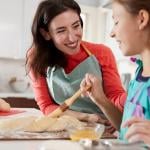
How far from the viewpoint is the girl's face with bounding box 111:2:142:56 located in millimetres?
934

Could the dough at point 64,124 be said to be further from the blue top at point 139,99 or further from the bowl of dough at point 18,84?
the bowl of dough at point 18,84

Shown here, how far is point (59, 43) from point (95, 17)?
2.18 meters

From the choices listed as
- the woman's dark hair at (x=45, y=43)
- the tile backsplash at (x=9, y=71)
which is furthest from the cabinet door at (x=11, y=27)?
the woman's dark hair at (x=45, y=43)

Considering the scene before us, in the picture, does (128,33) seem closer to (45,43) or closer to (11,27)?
(45,43)

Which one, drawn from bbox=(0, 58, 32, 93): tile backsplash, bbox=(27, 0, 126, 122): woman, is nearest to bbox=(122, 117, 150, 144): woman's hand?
bbox=(27, 0, 126, 122): woman

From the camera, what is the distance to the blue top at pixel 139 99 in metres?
0.91

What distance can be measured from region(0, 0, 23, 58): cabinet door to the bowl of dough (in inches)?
9.4

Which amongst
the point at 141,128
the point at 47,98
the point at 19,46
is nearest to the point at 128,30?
the point at 141,128

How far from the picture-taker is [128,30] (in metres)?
0.94

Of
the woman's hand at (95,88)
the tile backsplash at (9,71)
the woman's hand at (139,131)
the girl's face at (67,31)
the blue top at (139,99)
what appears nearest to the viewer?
the woman's hand at (139,131)

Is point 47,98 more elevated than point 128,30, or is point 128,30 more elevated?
point 128,30

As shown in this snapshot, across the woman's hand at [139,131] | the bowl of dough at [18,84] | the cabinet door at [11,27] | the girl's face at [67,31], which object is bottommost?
the bowl of dough at [18,84]

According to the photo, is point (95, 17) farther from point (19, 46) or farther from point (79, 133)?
point (79, 133)

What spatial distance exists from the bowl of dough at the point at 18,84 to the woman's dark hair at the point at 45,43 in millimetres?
1622
